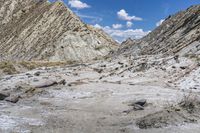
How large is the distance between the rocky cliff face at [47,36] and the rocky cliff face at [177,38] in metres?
23.4

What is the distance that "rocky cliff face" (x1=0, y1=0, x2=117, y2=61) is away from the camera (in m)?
81.9

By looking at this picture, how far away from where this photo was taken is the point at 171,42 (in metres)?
46.9

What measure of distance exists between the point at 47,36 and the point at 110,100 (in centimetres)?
6205

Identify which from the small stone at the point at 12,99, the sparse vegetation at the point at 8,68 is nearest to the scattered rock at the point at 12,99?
the small stone at the point at 12,99

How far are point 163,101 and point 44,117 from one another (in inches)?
288

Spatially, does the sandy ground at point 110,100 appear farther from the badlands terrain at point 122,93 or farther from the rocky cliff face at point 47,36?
the rocky cliff face at point 47,36

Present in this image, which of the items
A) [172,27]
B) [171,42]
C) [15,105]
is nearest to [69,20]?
[172,27]

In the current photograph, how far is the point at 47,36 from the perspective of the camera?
284 ft

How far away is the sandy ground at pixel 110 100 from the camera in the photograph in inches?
744

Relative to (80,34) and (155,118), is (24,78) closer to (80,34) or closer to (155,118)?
(155,118)

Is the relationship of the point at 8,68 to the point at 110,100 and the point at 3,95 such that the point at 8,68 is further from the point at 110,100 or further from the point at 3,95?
the point at 110,100

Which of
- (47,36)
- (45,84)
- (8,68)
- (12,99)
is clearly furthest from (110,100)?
(47,36)

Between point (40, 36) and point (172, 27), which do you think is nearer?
point (172, 27)

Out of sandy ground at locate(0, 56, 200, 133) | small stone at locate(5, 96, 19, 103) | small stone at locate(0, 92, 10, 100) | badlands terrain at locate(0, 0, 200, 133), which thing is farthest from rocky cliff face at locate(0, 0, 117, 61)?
small stone at locate(5, 96, 19, 103)
